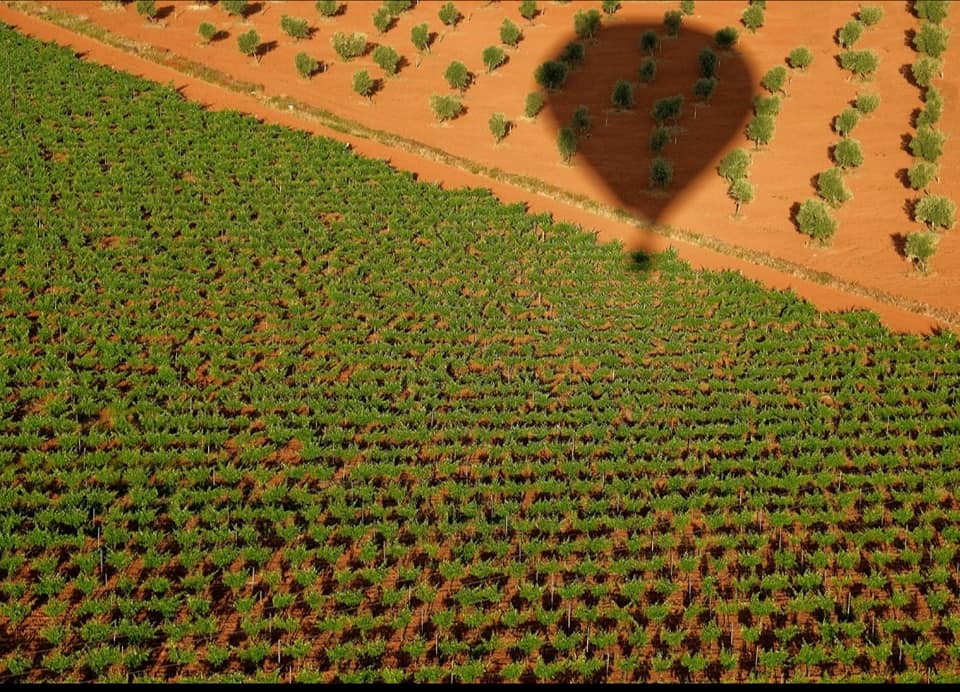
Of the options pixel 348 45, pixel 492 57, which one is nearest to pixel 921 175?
pixel 492 57

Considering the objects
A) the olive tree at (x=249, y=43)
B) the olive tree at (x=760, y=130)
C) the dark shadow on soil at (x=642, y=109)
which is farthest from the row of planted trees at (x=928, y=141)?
the olive tree at (x=249, y=43)

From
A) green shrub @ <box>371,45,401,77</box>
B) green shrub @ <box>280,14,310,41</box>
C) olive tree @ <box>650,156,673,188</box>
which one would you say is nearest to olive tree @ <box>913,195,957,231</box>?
olive tree @ <box>650,156,673,188</box>

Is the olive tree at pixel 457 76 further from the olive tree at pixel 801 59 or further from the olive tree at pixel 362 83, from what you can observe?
the olive tree at pixel 801 59

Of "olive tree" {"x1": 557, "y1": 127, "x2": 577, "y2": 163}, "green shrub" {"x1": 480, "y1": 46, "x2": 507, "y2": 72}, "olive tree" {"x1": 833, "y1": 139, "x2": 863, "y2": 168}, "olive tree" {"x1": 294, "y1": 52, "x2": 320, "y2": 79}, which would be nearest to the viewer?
"olive tree" {"x1": 833, "y1": 139, "x2": 863, "y2": 168}

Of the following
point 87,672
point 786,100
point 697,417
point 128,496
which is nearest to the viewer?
point 87,672

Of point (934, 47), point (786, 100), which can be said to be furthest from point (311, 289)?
point (934, 47)

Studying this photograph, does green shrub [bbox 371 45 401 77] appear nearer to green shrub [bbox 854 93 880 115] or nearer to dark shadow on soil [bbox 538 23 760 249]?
dark shadow on soil [bbox 538 23 760 249]

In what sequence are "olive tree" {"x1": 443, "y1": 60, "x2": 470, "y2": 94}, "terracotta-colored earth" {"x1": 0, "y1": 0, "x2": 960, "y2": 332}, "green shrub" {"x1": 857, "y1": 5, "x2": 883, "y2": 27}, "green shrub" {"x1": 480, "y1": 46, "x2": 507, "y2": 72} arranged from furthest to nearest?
"green shrub" {"x1": 857, "y1": 5, "x2": 883, "y2": 27}, "green shrub" {"x1": 480, "y1": 46, "x2": 507, "y2": 72}, "olive tree" {"x1": 443, "y1": 60, "x2": 470, "y2": 94}, "terracotta-colored earth" {"x1": 0, "y1": 0, "x2": 960, "y2": 332}

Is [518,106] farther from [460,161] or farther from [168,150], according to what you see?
[168,150]
